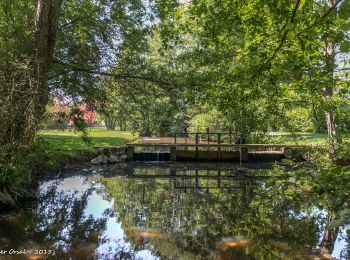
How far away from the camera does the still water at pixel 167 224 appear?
529 centimetres

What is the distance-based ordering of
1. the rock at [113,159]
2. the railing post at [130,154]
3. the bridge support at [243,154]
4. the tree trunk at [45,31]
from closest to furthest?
the tree trunk at [45,31] < the rock at [113,159] < the railing post at [130,154] < the bridge support at [243,154]

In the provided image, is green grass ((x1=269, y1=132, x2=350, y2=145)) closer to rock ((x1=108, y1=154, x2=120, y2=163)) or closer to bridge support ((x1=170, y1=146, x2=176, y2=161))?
bridge support ((x1=170, y1=146, x2=176, y2=161))

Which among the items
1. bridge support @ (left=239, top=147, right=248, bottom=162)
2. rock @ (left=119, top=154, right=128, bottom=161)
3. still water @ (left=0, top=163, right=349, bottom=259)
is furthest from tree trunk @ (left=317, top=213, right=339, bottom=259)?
rock @ (left=119, top=154, right=128, bottom=161)

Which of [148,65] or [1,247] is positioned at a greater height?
[148,65]

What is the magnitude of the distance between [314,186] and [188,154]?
1536cm

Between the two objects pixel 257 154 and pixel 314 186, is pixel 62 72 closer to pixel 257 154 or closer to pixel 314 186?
pixel 314 186

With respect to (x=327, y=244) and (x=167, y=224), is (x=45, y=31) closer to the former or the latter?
(x=167, y=224)

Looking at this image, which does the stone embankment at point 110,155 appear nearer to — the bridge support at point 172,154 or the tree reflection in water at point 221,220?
the bridge support at point 172,154

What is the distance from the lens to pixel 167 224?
6.84 meters

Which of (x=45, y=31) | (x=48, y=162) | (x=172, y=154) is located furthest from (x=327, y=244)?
(x=172, y=154)

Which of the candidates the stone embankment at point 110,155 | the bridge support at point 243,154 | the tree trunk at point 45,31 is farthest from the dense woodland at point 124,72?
the bridge support at point 243,154

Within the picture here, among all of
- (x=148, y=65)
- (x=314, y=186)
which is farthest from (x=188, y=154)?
A: (x=314, y=186)

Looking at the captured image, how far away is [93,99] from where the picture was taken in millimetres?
8141

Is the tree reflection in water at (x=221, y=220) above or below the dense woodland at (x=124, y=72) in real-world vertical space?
below
